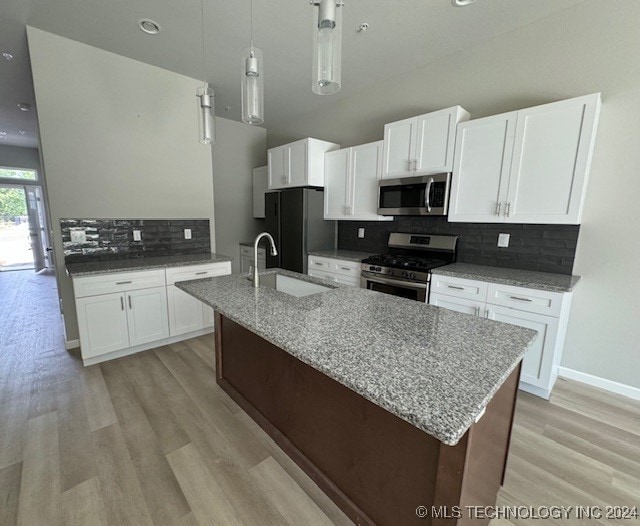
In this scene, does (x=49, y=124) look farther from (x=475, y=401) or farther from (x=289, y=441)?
(x=475, y=401)

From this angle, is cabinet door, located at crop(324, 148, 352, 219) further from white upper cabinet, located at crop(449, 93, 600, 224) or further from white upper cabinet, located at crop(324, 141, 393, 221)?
white upper cabinet, located at crop(449, 93, 600, 224)

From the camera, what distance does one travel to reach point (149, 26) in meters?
2.43

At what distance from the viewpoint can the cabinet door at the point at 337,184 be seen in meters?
3.56

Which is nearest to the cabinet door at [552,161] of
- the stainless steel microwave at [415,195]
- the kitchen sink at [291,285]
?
the stainless steel microwave at [415,195]

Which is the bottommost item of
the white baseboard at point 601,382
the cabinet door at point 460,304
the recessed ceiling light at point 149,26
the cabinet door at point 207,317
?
the white baseboard at point 601,382

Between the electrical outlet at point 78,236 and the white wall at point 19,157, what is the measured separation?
588 cm

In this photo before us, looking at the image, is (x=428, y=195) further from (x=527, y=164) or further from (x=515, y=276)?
(x=515, y=276)

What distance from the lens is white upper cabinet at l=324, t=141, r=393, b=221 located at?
3.28m

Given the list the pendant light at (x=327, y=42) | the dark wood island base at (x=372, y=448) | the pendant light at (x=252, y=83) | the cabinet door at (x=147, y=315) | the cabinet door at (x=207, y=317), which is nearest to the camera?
the dark wood island base at (x=372, y=448)

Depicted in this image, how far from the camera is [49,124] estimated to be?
260 cm

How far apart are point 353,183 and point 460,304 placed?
1868 millimetres

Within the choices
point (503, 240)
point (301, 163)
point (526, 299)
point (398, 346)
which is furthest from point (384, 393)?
point (301, 163)

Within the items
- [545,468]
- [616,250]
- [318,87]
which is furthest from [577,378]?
[318,87]

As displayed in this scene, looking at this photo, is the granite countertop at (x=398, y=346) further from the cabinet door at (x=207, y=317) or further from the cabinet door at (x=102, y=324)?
the cabinet door at (x=207, y=317)
